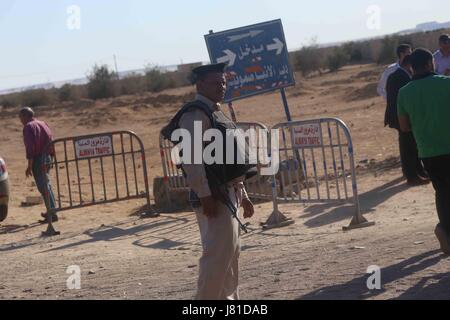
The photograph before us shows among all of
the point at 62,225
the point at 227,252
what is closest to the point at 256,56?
the point at 62,225

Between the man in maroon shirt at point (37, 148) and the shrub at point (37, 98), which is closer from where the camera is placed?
the man in maroon shirt at point (37, 148)

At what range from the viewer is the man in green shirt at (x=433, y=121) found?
7832 mm

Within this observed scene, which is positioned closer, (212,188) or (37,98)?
(212,188)

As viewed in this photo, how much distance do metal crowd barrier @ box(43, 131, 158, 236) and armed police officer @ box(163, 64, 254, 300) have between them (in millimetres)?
7364

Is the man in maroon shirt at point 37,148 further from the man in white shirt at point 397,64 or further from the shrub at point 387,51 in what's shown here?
the shrub at point 387,51

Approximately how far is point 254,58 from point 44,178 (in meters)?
4.05

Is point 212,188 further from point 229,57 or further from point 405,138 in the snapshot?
point 229,57

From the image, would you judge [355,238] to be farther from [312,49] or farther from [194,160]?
[312,49]

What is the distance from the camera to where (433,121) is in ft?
25.7

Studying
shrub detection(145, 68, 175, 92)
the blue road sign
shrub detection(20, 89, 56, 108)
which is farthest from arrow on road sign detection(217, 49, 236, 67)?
shrub detection(145, 68, 175, 92)

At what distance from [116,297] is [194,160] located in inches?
101

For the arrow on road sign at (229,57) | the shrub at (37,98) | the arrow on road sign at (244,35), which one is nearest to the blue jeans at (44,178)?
the arrow on road sign at (229,57)

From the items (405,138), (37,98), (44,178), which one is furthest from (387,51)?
(44,178)

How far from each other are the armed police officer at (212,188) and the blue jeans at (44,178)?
24.5 ft
